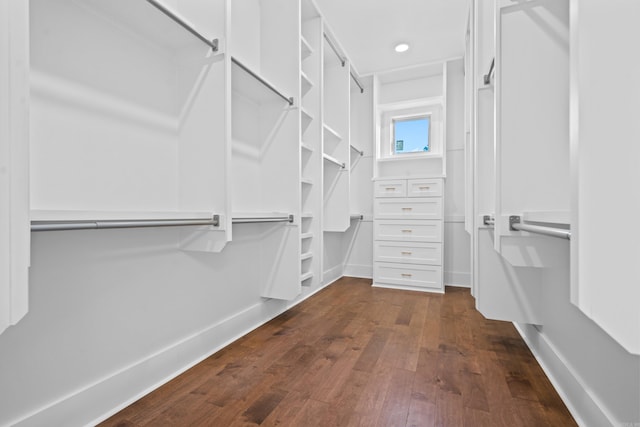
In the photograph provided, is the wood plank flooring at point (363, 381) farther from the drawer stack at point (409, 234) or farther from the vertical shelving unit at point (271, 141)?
the drawer stack at point (409, 234)

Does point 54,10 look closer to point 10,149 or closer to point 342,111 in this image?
point 10,149

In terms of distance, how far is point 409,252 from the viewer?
3236 millimetres

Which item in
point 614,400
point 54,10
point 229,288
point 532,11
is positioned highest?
point 532,11

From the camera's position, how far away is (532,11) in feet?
4.04

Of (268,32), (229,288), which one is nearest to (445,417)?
(229,288)

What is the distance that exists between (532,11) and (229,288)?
1961 millimetres

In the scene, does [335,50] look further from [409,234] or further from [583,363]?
[583,363]

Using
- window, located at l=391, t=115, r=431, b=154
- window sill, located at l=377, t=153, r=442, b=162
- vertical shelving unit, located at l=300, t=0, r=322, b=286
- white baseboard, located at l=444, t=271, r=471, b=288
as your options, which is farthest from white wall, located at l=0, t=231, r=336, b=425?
window, located at l=391, t=115, r=431, b=154

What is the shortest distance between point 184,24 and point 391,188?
8.29ft

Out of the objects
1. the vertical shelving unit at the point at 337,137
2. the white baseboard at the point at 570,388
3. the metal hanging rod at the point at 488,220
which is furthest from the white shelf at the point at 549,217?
the vertical shelving unit at the point at 337,137

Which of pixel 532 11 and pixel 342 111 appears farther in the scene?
pixel 342 111

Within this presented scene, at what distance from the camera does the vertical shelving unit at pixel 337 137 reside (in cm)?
Result: 312

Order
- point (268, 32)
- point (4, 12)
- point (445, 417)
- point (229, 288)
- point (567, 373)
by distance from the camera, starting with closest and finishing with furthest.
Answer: point (4, 12), point (445, 417), point (567, 373), point (229, 288), point (268, 32)

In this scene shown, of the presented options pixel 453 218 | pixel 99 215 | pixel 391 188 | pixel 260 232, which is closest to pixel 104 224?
pixel 99 215
